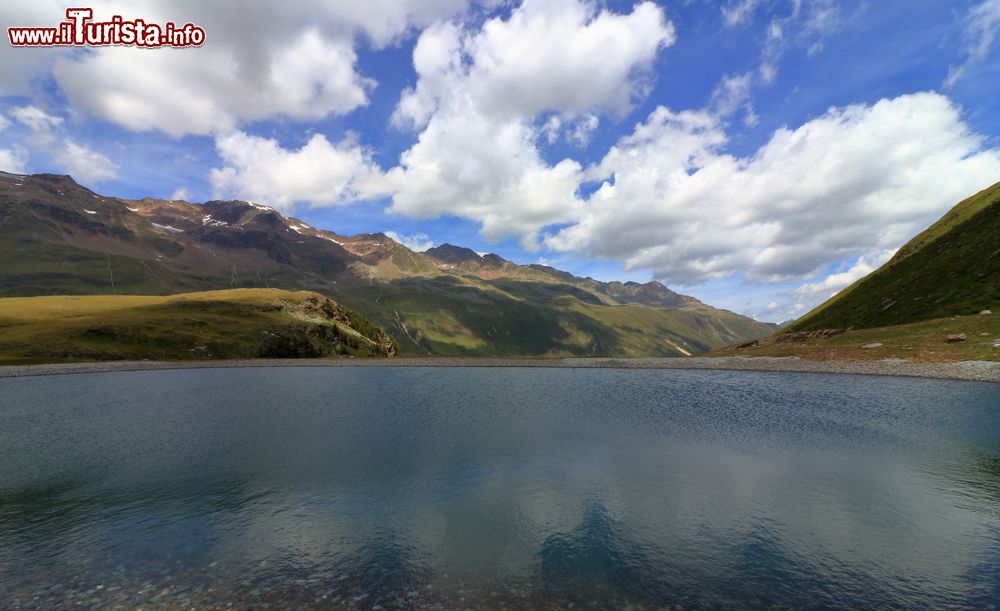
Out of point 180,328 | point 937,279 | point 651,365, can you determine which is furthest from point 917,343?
point 180,328

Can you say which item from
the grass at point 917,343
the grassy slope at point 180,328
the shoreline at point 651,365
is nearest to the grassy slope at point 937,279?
the grass at point 917,343

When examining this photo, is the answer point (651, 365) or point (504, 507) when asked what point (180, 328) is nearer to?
point (651, 365)

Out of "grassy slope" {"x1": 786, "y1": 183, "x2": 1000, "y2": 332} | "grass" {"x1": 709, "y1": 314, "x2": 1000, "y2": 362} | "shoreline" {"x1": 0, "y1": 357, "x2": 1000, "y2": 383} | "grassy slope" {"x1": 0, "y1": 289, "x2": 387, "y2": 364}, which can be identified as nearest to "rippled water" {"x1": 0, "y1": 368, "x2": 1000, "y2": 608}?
"shoreline" {"x1": 0, "y1": 357, "x2": 1000, "y2": 383}

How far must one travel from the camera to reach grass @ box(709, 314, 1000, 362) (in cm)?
8000

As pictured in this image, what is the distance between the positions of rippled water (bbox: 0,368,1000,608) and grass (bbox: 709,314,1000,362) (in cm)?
3386

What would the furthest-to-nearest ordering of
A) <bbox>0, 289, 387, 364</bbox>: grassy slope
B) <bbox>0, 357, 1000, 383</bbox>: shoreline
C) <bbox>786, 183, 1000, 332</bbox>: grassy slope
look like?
<bbox>0, 289, 387, 364</bbox>: grassy slope < <bbox>786, 183, 1000, 332</bbox>: grassy slope < <bbox>0, 357, 1000, 383</bbox>: shoreline

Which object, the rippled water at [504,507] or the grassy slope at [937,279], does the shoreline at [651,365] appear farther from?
the grassy slope at [937,279]

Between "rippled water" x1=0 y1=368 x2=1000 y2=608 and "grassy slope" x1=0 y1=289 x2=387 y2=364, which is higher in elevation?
"grassy slope" x1=0 y1=289 x2=387 y2=364

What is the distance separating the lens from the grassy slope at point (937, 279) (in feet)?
341

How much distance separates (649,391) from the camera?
7575 cm

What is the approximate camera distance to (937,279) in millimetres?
117938

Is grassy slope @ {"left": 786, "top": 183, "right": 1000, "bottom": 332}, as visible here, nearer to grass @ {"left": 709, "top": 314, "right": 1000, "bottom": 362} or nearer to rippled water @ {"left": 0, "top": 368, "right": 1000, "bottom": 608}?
grass @ {"left": 709, "top": 314, "right": 1000, "bottom": 362}

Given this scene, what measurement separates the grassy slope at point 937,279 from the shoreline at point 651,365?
31.6 meters

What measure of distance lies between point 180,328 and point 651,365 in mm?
142247
